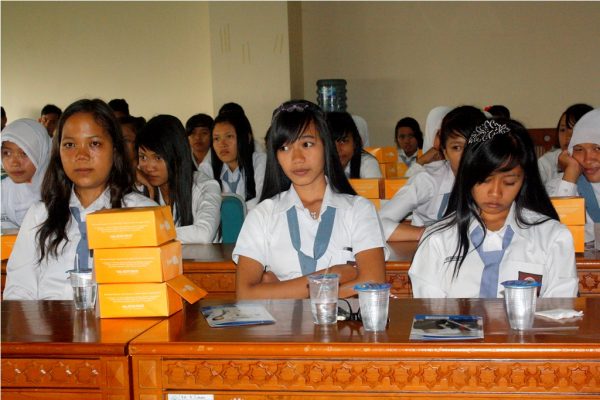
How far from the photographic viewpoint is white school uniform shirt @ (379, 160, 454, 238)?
13.0 ft

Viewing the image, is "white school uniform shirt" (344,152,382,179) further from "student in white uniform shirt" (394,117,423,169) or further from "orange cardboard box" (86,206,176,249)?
"student in white uniform shirt" (394,117,423,169)

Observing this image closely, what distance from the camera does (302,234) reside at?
109 inches

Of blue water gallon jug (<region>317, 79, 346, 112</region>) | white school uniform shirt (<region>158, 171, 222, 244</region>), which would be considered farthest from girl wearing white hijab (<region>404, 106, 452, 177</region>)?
blue water gallon jug (<region>317, 79, 346, 112</region>)

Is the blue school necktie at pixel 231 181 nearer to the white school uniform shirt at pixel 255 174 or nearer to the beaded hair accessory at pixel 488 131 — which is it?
the white school uniform shirt at pixel 255 174

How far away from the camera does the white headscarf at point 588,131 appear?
3.93 meters

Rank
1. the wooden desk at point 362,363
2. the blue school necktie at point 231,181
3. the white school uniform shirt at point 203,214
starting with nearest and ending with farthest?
the wooden desk at point 362,363 → the white school uniform shirt at point 203,214 → the blue school necktie at point 231,181

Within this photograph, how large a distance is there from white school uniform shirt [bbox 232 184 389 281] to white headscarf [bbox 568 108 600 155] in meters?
1.59

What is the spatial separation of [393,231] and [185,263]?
0.91m

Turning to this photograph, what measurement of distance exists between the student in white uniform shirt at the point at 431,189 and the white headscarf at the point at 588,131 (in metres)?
0.49

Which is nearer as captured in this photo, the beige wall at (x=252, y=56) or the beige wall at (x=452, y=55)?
the beige wall at (x=252, y=56)

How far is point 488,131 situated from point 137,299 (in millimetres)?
1129

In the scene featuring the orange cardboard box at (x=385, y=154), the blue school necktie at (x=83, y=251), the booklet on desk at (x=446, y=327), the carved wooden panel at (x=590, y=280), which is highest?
the orange cardboard box at (x=385, y=154)

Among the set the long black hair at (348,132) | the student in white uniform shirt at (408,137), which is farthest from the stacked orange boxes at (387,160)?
the student in white uniform shirt at (408,137)

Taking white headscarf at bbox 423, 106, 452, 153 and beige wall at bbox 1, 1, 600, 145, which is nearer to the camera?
white headscarf at bbox 423, 106, 452, 153
